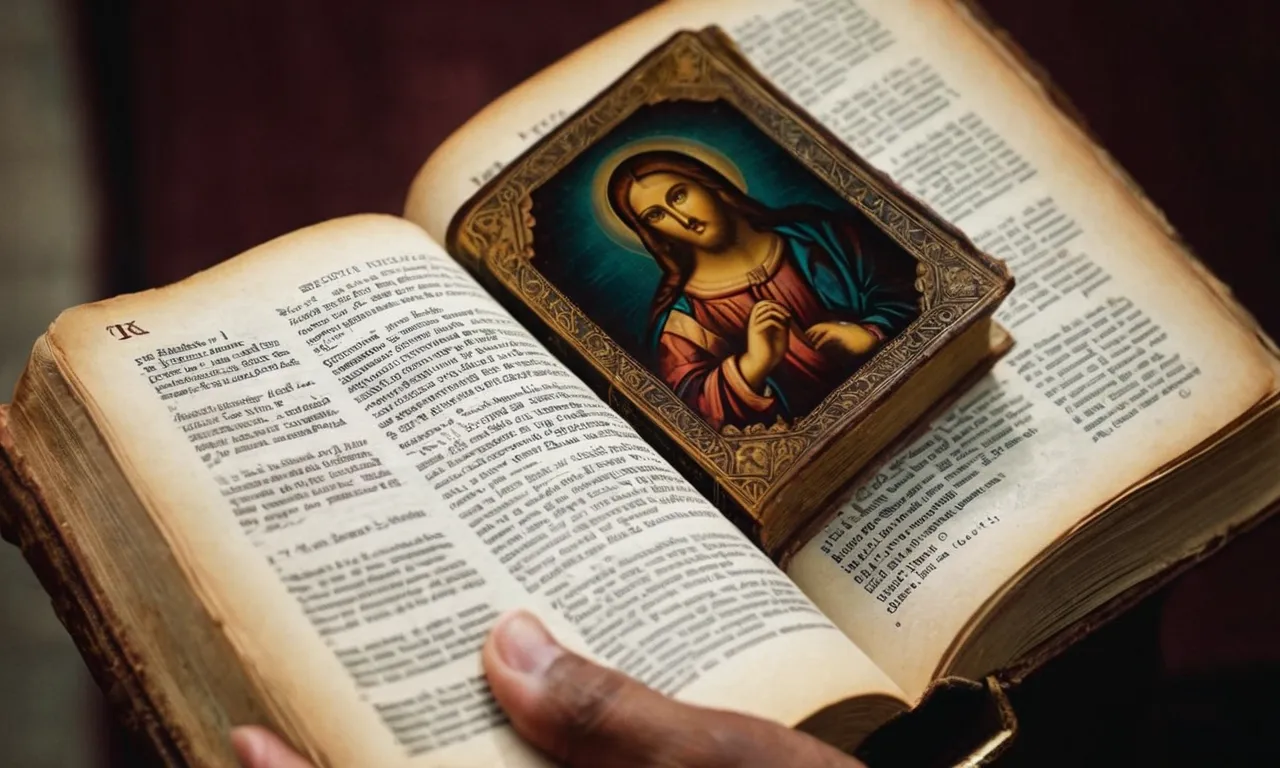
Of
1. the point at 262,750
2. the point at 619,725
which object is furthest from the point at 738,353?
the point at 262,750

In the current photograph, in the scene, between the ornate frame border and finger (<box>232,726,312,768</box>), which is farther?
the ornate frame border

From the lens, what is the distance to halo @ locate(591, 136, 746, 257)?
3.26 ft

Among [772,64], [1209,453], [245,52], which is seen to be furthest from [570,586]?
[245,52]

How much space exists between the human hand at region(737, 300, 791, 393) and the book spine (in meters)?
0.44

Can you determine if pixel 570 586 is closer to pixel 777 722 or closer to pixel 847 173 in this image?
pixel 777 722

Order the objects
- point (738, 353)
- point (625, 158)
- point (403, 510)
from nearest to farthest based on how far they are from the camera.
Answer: point (403, 510) < point (738, 353) < point (625, 158)

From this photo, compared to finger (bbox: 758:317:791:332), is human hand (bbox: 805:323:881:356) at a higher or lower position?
lower

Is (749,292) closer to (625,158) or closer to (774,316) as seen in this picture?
(774,316)

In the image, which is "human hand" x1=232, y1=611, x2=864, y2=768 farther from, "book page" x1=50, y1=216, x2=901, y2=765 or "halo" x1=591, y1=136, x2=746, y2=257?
"halo" x1=591, y1=136, x2=746, y2=257

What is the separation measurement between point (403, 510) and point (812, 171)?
17.0 inches

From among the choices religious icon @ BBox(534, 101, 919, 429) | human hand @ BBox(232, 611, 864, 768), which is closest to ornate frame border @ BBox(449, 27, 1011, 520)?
religious icon @ BBox(534, 101, 919, 429)

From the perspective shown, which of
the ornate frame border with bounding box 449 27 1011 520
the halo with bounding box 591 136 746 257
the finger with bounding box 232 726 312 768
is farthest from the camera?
the halo with bounding box 591 136 746 257

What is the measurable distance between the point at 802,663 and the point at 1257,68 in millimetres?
1135

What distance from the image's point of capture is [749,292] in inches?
37.8
